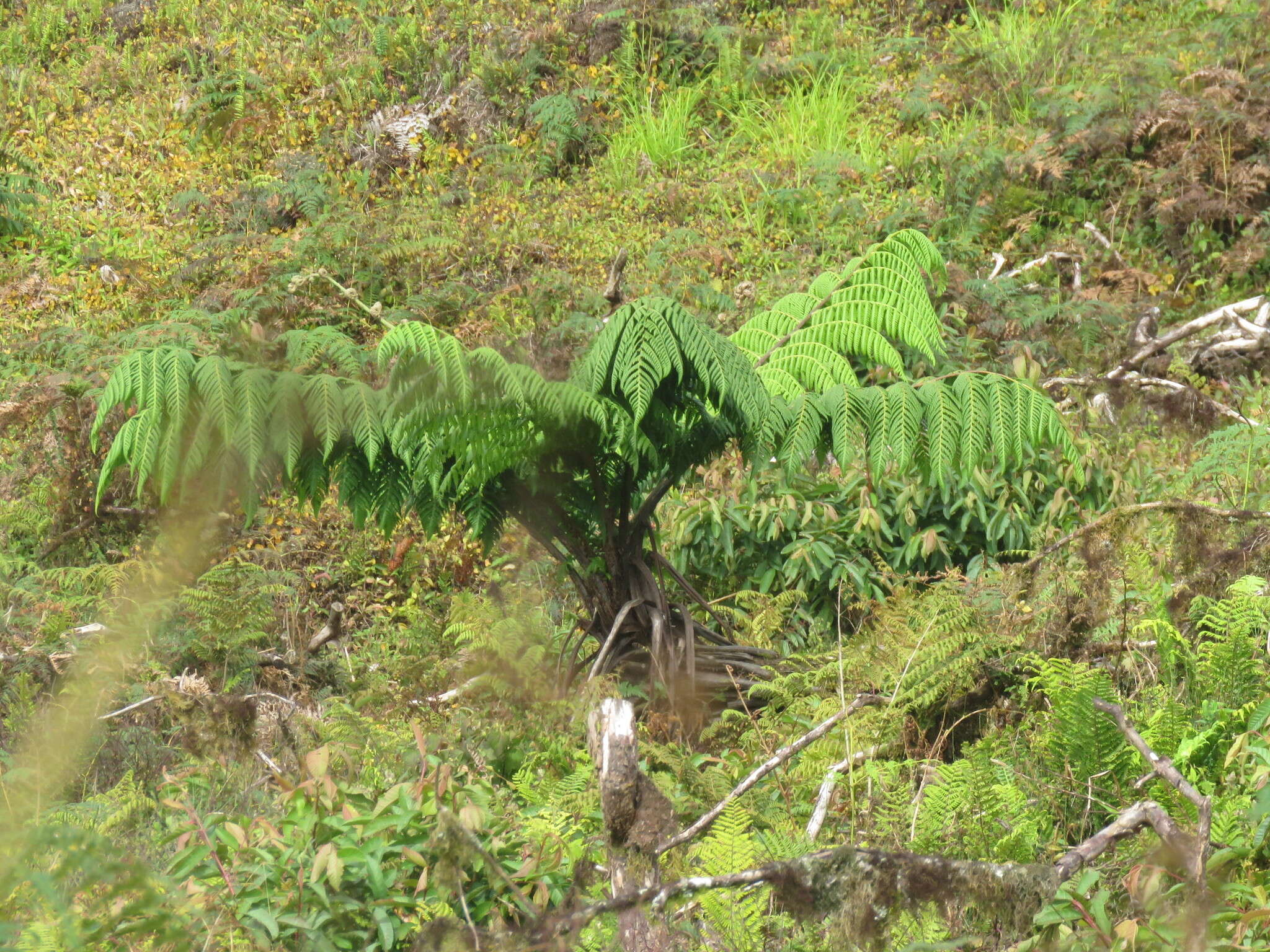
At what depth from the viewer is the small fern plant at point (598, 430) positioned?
8.40 feet

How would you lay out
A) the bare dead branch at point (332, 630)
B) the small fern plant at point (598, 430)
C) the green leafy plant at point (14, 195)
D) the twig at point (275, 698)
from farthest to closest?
the green leafy plant at point (14, 195) → the bare dead branch at point (332, 630) → the twig at point (275, 698) → the small fern plant at point (598, 430)

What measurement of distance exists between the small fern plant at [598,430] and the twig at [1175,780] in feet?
3.57

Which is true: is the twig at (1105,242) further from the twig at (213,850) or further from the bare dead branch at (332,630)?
the twig at (213,850)

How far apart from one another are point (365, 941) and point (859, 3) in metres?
9.22

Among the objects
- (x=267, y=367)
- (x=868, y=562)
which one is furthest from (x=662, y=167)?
(x=267, y=367)

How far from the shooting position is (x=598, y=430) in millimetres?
2951

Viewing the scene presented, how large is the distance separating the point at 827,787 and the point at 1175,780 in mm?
708

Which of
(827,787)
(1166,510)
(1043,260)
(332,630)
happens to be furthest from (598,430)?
(1043,260)

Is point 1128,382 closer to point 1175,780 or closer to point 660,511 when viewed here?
point 660,511

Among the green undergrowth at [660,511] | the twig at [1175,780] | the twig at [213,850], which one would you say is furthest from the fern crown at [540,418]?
the twig at [1175,780]

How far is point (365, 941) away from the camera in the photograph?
177 cm

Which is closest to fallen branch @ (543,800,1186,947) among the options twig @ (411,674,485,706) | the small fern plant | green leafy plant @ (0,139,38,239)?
the small fern plant

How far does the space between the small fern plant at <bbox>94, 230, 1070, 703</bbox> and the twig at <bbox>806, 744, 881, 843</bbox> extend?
2.11 ft

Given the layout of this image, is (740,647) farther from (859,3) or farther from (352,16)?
(352,16)
